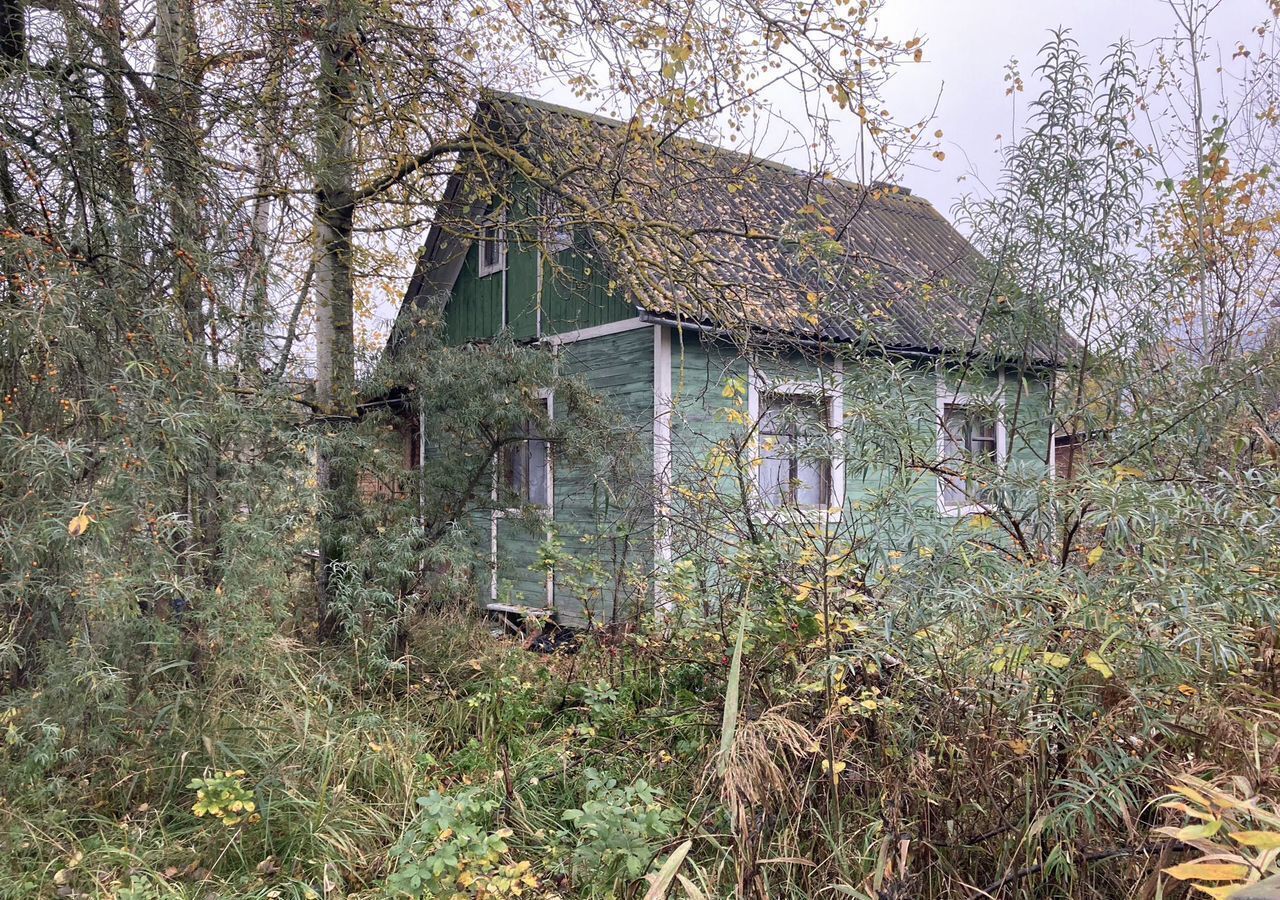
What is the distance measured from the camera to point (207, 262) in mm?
4223

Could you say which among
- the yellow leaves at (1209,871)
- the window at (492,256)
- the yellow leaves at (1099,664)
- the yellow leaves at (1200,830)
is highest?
the window at (492,256)

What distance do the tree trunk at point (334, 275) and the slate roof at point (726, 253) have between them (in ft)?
4.27

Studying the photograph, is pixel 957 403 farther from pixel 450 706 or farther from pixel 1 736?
pixel 1 736

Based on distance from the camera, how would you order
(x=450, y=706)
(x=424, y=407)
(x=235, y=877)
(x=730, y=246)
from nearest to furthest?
(x=235, y=877) → (x=450, y=706) → (x=424, y=407) → (x=730, y=246)

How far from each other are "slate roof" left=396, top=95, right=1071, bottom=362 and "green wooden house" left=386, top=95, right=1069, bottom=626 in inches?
1.1

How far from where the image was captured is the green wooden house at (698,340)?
3.88 meters

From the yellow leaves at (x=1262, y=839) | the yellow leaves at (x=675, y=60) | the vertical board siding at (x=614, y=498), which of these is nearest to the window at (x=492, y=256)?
the vertical board siding at (x=614, y=498)

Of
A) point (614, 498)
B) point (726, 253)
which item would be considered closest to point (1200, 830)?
point (614, 498)

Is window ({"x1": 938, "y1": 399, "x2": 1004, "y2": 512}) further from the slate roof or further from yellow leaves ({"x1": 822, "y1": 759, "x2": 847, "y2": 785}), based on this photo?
yellow leaves ({"x1": 822, "y1": 759, "x2": 847, "y2": 785})

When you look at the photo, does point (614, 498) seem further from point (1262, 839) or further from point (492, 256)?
point (492, 256)

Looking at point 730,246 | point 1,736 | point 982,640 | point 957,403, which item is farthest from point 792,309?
point 1,736

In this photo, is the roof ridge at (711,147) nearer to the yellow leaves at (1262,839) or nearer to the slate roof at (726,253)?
the slate roof at (726,253)

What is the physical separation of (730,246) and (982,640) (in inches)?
280

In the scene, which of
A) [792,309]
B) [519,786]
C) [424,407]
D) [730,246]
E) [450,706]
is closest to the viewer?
[519,786]
